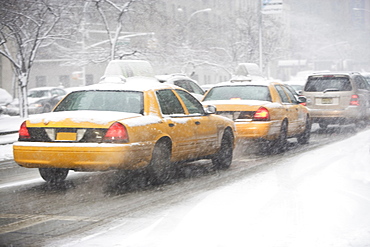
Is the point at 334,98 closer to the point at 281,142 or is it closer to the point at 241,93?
the point at 281,142

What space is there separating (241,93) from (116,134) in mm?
5672

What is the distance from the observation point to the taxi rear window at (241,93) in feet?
43.5

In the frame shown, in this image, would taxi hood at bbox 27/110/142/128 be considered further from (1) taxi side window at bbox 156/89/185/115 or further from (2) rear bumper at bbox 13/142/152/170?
(1) taxi side window at bbox 156/89/185/115

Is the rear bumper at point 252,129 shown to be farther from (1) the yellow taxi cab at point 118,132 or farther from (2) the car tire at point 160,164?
(2) the car tire at point 160,164

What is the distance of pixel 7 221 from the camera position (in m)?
6.55

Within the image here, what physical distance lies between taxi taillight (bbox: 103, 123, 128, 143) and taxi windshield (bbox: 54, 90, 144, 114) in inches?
26.5

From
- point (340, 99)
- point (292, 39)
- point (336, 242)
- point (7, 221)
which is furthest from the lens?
point (292, 39)

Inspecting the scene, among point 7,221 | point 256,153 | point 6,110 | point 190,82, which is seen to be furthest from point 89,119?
point 6,110

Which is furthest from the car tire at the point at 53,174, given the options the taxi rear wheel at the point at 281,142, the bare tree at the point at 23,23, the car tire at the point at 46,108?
the car tire at the point at 46,108

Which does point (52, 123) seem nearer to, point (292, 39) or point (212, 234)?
point (212, 234)

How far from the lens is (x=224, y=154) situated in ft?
35.2

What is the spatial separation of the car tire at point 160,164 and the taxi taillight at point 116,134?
27.1 inches

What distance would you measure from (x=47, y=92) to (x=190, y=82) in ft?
60.7

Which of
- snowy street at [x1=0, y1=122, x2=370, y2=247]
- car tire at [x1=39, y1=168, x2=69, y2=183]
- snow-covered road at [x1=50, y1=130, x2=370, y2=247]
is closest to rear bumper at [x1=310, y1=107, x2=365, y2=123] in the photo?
snowy street at [x1=0, y1=122, x2=370, y2=247]
